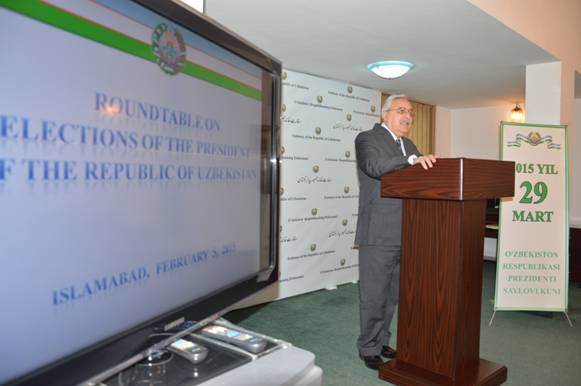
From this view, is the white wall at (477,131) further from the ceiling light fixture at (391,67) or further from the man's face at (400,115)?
the man's face at (400,115)

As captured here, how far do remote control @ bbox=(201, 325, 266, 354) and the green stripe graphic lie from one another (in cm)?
62

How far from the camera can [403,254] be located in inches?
91.5

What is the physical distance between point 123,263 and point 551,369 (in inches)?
107

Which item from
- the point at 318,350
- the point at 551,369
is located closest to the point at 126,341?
the point at 318,350

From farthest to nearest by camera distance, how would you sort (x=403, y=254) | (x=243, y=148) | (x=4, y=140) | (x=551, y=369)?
(x=551, y=369) → (x=403, y=254) → (x=243, y=148) → (x=4, y=140)

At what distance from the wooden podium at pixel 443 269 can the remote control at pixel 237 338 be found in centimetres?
126

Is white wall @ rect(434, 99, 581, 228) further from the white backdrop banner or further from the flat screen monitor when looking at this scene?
the flat screen monitor

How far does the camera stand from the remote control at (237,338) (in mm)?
1014

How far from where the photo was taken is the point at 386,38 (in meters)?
3.16

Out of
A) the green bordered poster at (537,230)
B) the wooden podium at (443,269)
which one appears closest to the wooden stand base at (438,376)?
the wooden podium at (443,269)

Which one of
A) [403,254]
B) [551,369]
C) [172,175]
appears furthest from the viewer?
[551,369]

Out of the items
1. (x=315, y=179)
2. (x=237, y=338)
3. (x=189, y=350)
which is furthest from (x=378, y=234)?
(x=315, y=179)

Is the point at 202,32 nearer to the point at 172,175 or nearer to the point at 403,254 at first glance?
the point at 172,175

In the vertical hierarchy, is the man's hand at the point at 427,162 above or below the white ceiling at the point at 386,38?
below
